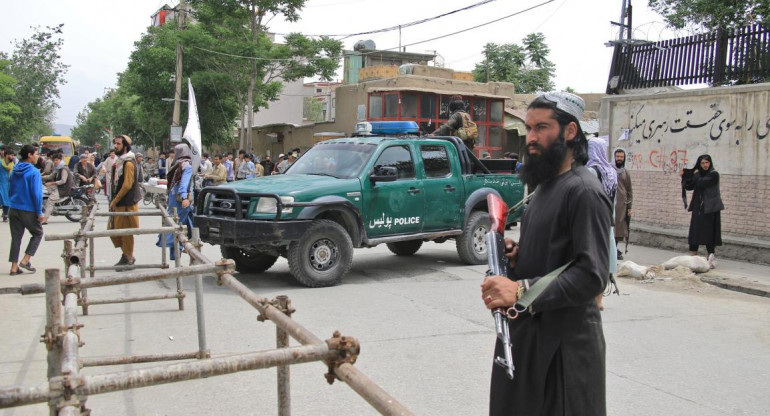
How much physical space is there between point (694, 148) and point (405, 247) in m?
5.96

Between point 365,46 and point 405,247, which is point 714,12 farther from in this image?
point 365,46

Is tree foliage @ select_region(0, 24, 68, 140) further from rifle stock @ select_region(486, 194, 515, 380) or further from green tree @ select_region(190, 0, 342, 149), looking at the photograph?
rifle stock @ select_region(486, 194, 515, 380)

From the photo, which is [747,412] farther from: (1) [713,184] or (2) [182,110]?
(2) [182,110]

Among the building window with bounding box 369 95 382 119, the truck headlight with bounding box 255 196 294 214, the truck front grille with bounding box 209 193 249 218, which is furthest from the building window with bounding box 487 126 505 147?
the truck headlight with bounding box 255 196 294 214

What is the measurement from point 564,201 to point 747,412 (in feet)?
10.6

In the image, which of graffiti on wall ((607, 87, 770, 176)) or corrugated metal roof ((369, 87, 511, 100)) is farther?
corrugated metal roof ((369, 87, 511, 100))

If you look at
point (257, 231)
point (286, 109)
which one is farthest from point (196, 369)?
point (286, 109)

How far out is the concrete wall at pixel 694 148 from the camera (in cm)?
1179

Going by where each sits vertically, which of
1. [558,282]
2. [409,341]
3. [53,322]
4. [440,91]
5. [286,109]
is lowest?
[409,341]

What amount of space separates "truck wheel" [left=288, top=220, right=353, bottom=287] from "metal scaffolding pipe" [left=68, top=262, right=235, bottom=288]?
4.69 m

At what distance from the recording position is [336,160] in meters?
10.0

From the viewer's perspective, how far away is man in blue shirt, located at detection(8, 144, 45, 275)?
32.0 feet

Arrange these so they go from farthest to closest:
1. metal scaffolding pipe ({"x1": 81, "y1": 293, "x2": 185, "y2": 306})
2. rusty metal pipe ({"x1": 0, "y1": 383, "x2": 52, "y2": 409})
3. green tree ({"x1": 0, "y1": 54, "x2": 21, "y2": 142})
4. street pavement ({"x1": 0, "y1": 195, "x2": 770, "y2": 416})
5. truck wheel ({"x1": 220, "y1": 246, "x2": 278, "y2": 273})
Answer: green tree ({"x1": 0, "y1": 54, "x2": 21, "y2": 142}) < truck wheel ({"x1": 220, "y1": 246, "x2": 278, "y2": 273}) < metal scaffolding pipe ({"x1": 81, "y1": 293, "x2": 185, "y2": 306}) < street pavement ({"x1": 0, "y1": 195, "x2": 770, "y2": 416}) < rusty metal pipe ({"x1": 0, "y1": 383, "x2": 52, "y2": 409})

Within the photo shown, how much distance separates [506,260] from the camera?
281 centimetres
